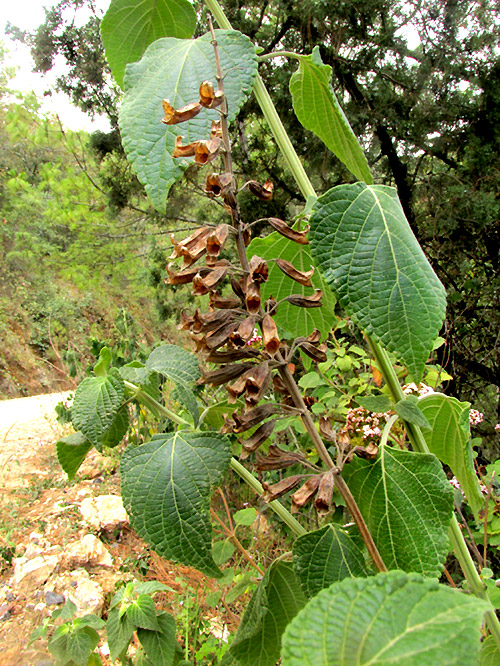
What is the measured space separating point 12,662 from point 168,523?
214cm

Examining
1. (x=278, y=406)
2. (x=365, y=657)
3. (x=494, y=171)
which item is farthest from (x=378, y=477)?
(x=494, y=171)

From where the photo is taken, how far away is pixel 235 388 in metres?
0.41

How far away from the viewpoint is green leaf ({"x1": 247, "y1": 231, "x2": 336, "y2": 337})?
0.58 metres

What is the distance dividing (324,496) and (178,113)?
0.34 metres

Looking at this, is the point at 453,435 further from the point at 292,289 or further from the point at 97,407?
the point at 97,407

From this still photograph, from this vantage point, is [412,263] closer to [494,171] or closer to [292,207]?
[494,171]

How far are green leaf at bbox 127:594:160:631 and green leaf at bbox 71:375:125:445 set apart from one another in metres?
0.63

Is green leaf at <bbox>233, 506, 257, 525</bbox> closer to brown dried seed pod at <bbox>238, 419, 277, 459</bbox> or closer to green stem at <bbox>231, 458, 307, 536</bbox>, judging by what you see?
green stem at <bbox>231, 458, 307, 536</bbox>

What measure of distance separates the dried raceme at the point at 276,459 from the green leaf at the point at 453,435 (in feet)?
0.72

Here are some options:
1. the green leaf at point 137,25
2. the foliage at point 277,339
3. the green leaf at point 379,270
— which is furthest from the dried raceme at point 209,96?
the green leaf at point 137,25

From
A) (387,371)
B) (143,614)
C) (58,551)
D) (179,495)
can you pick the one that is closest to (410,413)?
(387,371)

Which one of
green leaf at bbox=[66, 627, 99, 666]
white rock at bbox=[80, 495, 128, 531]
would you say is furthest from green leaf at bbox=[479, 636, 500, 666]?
white rock at bbox=[80, 495, 128, 531]

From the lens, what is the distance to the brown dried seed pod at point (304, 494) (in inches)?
15.5

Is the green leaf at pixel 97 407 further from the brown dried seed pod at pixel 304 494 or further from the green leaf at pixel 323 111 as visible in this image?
the green leaf at pixel 323 111
